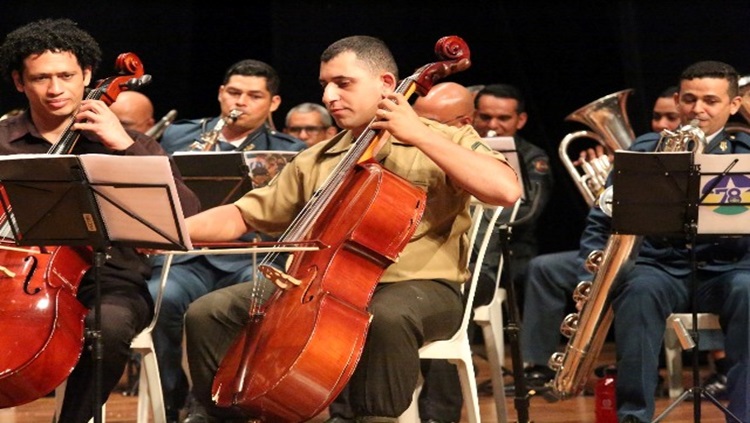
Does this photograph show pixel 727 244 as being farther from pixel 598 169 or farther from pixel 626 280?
pixel 598 169

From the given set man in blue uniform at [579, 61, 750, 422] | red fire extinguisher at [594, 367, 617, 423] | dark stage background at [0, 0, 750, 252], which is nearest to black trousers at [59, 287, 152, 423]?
man in blue uniform at [579, 61, 750, 422]

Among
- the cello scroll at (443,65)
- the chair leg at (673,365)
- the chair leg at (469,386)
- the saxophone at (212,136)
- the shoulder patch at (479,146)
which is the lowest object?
the chair leg at (673,365)

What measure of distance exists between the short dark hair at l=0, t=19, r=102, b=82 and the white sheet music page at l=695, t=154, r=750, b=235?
186 cm

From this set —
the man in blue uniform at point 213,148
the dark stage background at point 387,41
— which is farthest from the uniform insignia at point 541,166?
the man in blue uniform at point 213,148

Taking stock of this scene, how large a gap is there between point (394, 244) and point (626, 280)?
1363 millimetres

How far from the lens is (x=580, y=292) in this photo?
4.35m

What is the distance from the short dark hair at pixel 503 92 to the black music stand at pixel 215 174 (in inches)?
→ 89.4

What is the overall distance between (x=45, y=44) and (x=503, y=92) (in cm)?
311

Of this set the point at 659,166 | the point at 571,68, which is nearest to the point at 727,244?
the point at 659,166

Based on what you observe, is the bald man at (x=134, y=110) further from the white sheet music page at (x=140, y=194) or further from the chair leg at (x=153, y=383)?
the white sheet music page at (x=140, y=194)

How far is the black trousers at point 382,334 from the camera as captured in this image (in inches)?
123

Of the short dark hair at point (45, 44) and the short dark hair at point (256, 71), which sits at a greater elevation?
the short dark hair at point (45, 44)

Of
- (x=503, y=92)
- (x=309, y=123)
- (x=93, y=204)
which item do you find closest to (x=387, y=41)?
(x=309, y=123)

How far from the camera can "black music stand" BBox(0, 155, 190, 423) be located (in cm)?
288
